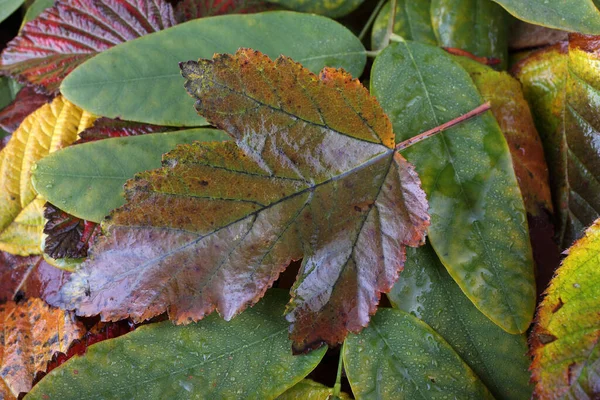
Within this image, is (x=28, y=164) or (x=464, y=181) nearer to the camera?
(x=464, y=181)

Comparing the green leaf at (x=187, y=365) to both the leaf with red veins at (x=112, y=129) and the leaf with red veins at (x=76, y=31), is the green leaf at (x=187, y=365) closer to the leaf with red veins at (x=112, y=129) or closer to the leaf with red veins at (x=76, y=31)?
the leaf with red veins at (x=112, y=129)

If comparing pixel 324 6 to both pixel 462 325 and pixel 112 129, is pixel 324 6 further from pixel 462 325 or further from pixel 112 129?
pixel 462 325

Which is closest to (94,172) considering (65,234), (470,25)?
(65,234)

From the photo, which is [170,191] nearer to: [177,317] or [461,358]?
[177,317]

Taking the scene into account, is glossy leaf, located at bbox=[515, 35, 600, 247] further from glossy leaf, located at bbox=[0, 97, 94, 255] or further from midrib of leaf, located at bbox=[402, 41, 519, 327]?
glossy leaf, located at bbox=[0, 97, 94, 255]

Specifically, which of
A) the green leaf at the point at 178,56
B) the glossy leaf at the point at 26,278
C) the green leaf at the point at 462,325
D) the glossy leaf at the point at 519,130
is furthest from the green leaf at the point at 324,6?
the glossy leaf at the point at 26,278

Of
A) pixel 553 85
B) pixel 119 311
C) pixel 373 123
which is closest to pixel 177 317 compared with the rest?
pixel 119 311

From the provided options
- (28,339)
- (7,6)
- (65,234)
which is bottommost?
(28,339)
